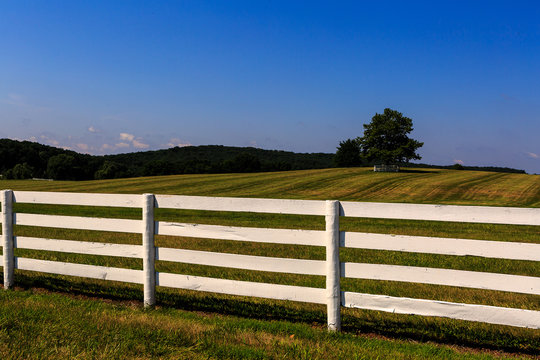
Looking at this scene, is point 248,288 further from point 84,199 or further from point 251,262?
point 84,199

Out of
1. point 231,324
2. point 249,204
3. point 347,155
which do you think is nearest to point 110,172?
point 347,155

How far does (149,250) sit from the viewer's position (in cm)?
597

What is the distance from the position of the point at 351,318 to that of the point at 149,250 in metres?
3.06

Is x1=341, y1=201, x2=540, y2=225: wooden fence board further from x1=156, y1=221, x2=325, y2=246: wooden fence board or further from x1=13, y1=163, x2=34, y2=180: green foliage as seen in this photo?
x1=13, y1=163, x2=34, y2=180: green foliage

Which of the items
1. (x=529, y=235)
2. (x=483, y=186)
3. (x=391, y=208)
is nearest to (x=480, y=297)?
(x=391, y=208)

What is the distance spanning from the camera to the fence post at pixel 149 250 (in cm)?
593

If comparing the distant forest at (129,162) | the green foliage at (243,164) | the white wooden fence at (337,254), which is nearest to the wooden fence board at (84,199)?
the white wooden fence at (337,254)

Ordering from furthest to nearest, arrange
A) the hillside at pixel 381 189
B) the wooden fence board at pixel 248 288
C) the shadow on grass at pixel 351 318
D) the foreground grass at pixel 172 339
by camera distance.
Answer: the hillside at pixel 381 189
the wooden fence board at pixel 248 288
the shadow on grass at pixel 351 318
the foreground grass at pixel 172 339

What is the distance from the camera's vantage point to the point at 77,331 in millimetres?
4570

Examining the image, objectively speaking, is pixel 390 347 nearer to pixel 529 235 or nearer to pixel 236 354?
pixel 236 354

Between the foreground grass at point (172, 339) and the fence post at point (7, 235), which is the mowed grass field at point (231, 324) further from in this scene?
the fence post at point (7, 235)

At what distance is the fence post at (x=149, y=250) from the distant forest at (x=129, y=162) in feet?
228

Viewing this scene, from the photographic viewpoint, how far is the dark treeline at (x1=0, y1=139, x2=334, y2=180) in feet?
269

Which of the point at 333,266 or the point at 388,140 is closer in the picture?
the point at 333,266
